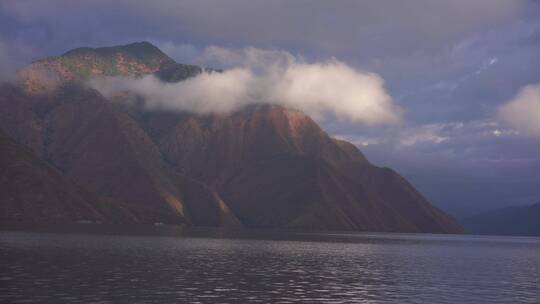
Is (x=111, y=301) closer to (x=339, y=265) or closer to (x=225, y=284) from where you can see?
(x=225, y=284)

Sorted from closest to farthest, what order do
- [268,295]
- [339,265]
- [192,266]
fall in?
[268,295] → [192,266] → [339,265]

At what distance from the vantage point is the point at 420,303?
2758 inches

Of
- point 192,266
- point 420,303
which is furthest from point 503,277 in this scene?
point 192,266

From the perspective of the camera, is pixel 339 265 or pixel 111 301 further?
pixel 339 265

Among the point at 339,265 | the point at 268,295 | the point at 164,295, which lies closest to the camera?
the point at 164,295

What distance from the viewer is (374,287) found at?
277 feet

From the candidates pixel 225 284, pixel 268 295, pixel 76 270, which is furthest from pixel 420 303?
pixel 76 270

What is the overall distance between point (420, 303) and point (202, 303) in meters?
25.7

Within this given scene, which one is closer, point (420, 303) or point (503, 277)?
point (420, 303)

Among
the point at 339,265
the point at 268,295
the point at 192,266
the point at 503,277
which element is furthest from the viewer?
the point at 339,265

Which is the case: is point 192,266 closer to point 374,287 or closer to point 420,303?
point 374,287

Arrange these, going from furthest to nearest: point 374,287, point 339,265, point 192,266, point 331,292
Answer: point 339,265 < point 192,266 < point 374,287 < point 331,292

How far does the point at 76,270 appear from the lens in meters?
86.1

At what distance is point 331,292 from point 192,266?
33.2 m
